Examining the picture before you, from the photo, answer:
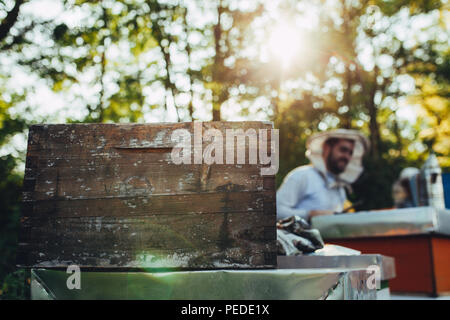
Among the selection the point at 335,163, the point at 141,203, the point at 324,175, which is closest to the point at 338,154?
the point at 335,163

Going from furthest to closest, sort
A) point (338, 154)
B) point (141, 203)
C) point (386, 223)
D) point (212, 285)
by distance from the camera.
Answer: point (338, 154) < point (386, 223) < point (141, 203) < point (212, 285)

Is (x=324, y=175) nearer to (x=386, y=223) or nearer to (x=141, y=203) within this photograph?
(x=386, y=223)

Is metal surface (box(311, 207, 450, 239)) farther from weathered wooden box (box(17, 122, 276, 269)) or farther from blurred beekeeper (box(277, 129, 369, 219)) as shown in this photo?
weathered wooden box (box(17, 122, 276, 269))

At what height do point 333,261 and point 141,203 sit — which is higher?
point 141,203

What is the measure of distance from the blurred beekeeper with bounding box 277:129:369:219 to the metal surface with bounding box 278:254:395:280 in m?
1.84

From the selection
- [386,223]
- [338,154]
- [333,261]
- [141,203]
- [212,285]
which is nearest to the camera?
[212,285]

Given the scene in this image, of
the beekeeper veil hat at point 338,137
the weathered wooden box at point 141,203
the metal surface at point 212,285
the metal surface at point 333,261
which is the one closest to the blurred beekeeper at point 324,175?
the beekeeper veil hat at point 338,137

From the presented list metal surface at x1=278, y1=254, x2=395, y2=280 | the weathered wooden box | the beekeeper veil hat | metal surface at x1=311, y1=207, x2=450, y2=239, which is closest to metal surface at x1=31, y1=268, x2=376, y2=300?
the weathered wooden box

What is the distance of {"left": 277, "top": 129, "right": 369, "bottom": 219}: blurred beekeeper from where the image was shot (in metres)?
3.84

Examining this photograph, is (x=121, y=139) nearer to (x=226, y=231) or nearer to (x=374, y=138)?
(x=226, y=231)

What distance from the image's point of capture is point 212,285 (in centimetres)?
121

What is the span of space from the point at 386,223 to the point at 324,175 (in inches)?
67.6

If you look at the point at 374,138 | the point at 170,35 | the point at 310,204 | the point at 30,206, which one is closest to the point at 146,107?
the point at 170,35

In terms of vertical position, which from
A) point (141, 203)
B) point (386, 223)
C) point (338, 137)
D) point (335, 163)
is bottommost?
point (386, 223)
